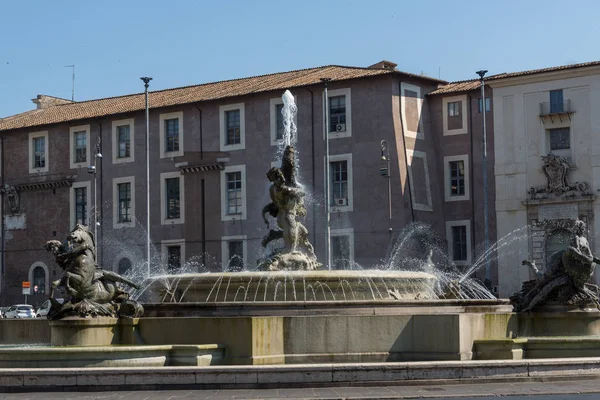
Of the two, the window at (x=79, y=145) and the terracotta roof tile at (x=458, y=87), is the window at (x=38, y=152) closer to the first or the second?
the window at (x=79, y=145)

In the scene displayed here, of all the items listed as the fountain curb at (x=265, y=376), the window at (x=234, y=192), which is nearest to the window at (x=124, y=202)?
the window at (x=234, y=192)

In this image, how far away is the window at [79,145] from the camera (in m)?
61.6

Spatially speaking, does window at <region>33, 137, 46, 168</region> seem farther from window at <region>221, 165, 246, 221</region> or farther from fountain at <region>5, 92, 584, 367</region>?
fountain at <region>5, 92, 584, 367</region>

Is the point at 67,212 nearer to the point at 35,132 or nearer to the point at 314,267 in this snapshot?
the point at 35,132

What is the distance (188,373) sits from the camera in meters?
14.5

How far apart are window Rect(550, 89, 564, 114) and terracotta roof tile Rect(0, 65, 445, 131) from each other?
20.6 feet

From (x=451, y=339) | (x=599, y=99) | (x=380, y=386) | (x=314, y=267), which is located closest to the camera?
(x=380, y=386)

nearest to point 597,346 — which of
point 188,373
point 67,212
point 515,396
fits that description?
point 515,396

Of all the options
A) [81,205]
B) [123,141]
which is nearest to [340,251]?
[123,141]

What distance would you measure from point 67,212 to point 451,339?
4773cm

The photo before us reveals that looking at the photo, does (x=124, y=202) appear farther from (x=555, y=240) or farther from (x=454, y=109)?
(x=555, y=240)

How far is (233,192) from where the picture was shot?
183ft

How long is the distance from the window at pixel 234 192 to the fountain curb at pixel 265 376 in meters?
40.7

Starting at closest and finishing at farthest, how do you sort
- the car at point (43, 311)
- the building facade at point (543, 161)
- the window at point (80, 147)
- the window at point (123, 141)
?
the car at point (43, 311) < the building facade at point (543, 161) < the window at point (123, 141) < the window at point (80, 147)
